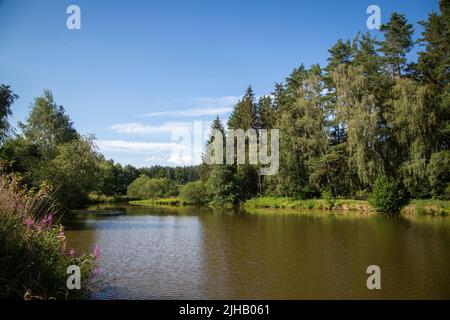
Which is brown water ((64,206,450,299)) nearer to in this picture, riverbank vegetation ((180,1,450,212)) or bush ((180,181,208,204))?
riverbank vegetation ((180,1,450,212))

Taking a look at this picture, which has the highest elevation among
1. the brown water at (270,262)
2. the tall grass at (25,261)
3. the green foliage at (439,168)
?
the green foliage at (439,168)

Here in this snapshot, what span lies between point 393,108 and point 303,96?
9.43 metres

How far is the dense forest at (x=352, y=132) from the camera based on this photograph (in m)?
28.6

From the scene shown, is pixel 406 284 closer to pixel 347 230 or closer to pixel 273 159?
pixel 347 230

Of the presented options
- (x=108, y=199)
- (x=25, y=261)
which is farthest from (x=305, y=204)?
(x=108, y=199)

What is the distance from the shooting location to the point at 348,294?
9.40 metres

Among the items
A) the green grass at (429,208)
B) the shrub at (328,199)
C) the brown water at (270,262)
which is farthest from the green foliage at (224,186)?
the brown water at (270,262)

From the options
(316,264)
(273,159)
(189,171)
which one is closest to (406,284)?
(316,264)

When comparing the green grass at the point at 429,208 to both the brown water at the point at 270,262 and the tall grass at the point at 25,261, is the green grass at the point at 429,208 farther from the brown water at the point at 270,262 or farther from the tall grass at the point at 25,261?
the tall grass at the point at 25,261

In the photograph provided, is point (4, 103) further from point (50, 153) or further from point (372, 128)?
point (372, 128)

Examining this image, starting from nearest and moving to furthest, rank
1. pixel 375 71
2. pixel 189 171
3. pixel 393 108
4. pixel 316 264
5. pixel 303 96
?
1. pixel 316 264
2. pixel 393 108
3. pixel 375 71
4. pixel 303 96
5. pixel 189 171

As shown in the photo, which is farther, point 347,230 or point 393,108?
point 393,108

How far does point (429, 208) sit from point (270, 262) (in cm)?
2224

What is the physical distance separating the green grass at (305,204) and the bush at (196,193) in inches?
317
